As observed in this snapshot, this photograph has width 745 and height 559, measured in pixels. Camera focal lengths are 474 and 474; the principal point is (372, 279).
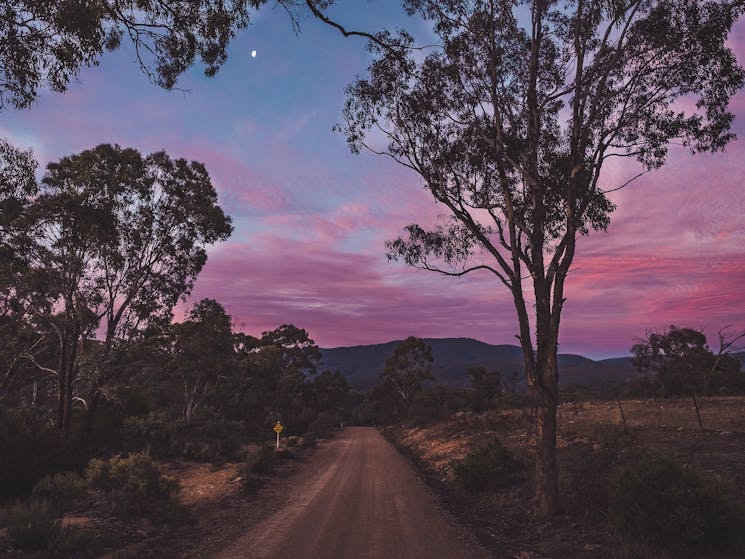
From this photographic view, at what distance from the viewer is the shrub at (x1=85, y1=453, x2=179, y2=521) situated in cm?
1123

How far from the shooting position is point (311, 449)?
104 ft

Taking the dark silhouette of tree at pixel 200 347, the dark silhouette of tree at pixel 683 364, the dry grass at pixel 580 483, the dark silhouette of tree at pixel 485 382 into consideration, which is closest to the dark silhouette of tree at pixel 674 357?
the dark silhouette of tree at pixel 683 364

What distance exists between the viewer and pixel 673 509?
723 centimetres

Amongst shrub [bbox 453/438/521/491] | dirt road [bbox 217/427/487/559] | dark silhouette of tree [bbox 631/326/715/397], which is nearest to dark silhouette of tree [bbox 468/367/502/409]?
dark silhouette of tree [bbox 631/326/715/397]

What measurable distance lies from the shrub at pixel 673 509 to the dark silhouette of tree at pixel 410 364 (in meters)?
62.1

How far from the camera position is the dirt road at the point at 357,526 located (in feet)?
27.3

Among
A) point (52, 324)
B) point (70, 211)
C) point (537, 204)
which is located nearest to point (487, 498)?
point (537, 204)

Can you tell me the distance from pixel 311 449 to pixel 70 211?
22.5m

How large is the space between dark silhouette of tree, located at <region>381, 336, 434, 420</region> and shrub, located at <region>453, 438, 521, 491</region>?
55422 mm

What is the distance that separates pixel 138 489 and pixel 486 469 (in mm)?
9259

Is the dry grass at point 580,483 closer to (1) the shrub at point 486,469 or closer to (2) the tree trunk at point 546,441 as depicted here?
(2) the tree trunk at point 546,441

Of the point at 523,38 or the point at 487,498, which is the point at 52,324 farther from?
the point at 523,38

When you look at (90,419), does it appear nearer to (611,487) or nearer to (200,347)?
(200,347)

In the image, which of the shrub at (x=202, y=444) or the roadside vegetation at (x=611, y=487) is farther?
the shrub at (x=202, y=444)
